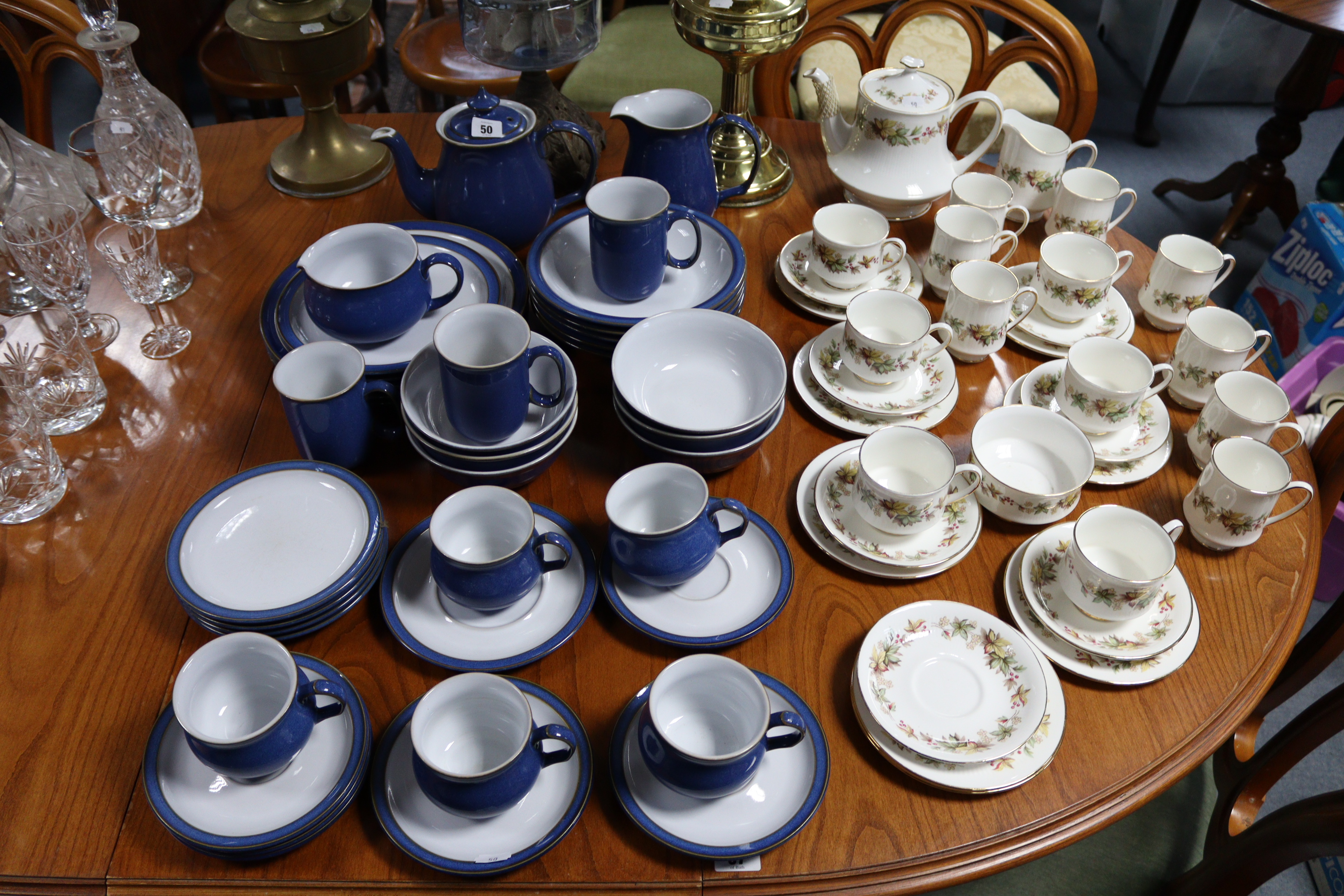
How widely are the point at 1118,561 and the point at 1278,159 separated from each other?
6.54 feet

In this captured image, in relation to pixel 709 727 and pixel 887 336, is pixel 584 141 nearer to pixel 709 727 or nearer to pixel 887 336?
pixel 887 336

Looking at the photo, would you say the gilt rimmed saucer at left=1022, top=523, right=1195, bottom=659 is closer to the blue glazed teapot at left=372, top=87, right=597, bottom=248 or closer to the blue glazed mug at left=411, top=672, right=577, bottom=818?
the blue glazed mug at left=411, top=672, right=577, bottom=818

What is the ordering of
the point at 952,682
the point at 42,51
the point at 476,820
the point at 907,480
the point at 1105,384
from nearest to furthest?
the point at 476,820 → the point at 952,682 → the point at 907,480 → the point at 1105,384 → the point at 42,51

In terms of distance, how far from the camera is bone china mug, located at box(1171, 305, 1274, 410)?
96 centimetres

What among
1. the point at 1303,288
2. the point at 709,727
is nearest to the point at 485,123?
the point at 709,727

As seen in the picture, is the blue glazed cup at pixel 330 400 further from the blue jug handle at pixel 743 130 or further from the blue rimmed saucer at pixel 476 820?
the blue jug handle at pixel 743 130

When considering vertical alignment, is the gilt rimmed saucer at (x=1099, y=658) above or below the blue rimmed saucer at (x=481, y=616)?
above

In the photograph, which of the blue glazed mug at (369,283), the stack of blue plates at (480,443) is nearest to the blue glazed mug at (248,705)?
the stack of blue plates at (480,443)

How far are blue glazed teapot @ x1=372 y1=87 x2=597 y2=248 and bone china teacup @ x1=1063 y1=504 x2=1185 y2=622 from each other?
675mm

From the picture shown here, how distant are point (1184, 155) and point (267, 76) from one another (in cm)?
258

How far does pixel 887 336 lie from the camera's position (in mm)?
1017

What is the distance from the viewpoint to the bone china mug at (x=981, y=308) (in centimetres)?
99

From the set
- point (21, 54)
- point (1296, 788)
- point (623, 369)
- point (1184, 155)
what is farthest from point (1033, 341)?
point (1184, 155)

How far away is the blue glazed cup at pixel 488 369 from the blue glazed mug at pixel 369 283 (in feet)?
0.28
